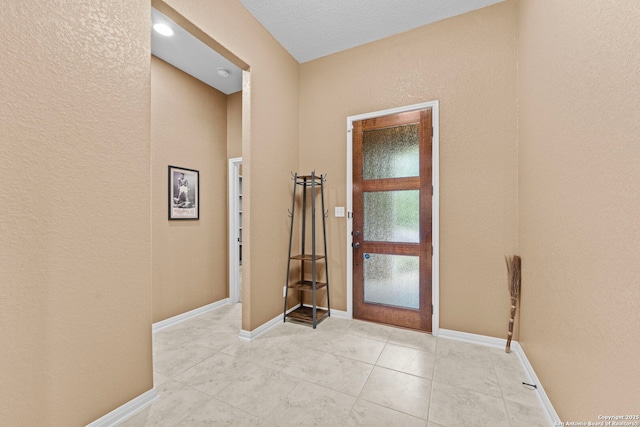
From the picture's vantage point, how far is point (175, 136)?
9.95 ft

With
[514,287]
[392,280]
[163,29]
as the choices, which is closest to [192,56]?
[163,29]

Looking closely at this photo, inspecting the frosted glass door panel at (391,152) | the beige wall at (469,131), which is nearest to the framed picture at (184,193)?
the frosted glass door panel at (391,152)

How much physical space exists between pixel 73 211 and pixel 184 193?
1858 mm

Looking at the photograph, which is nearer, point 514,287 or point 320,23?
point 514,287

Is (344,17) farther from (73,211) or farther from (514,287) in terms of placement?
(514,287)

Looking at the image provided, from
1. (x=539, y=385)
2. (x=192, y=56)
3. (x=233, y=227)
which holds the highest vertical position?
(x=192, y=56)

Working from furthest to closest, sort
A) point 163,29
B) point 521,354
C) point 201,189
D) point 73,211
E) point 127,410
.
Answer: point 201,189, point 163,29, point 521,354, point 127,410, point 73,211

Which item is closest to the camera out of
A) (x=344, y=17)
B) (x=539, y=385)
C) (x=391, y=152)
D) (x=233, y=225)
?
(x=539, y=385)

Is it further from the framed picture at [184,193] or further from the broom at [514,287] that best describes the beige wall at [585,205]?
the framed picture at [184,193]

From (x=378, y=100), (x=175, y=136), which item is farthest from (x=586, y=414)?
(x=175, y=136)

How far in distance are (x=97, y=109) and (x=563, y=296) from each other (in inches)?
112

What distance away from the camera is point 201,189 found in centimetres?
335

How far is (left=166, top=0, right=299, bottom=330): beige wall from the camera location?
2.39 meters

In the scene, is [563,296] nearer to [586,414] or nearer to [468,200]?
[586,414]
